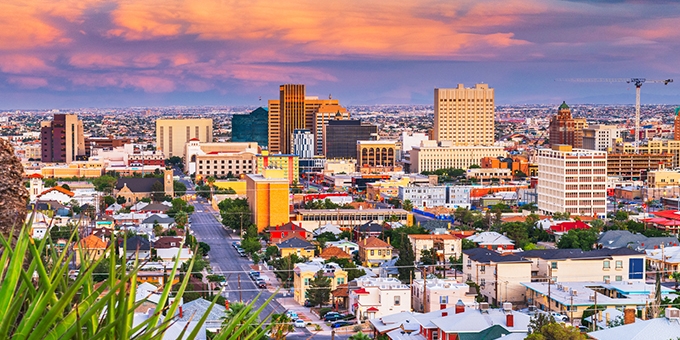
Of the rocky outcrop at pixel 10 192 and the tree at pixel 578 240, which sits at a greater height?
the rocky outcrop at pixel 10 192

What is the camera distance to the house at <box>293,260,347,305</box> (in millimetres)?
24578

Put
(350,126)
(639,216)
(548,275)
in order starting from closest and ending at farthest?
(548,275), (639,216), (350,126)

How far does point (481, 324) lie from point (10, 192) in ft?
47.8

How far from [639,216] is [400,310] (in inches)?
957

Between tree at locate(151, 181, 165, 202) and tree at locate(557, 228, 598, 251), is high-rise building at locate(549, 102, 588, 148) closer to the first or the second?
tree at locate(151, 181, 165, 202)

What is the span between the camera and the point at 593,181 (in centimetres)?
4469

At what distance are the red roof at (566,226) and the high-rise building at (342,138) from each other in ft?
142

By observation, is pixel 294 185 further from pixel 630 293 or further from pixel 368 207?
pixel 630 293

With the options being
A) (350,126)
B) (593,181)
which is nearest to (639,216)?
(593,181)

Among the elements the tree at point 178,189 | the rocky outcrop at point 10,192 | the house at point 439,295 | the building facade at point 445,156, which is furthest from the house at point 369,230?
the building facade at point 445,156

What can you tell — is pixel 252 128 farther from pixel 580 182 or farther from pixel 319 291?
pixel 319 291

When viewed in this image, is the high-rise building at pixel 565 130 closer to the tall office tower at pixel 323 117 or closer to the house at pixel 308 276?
the tall office tower at pixel 323 117

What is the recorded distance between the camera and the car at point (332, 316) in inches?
862

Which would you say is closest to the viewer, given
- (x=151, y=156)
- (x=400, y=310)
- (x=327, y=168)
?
(x=400, y=310)
